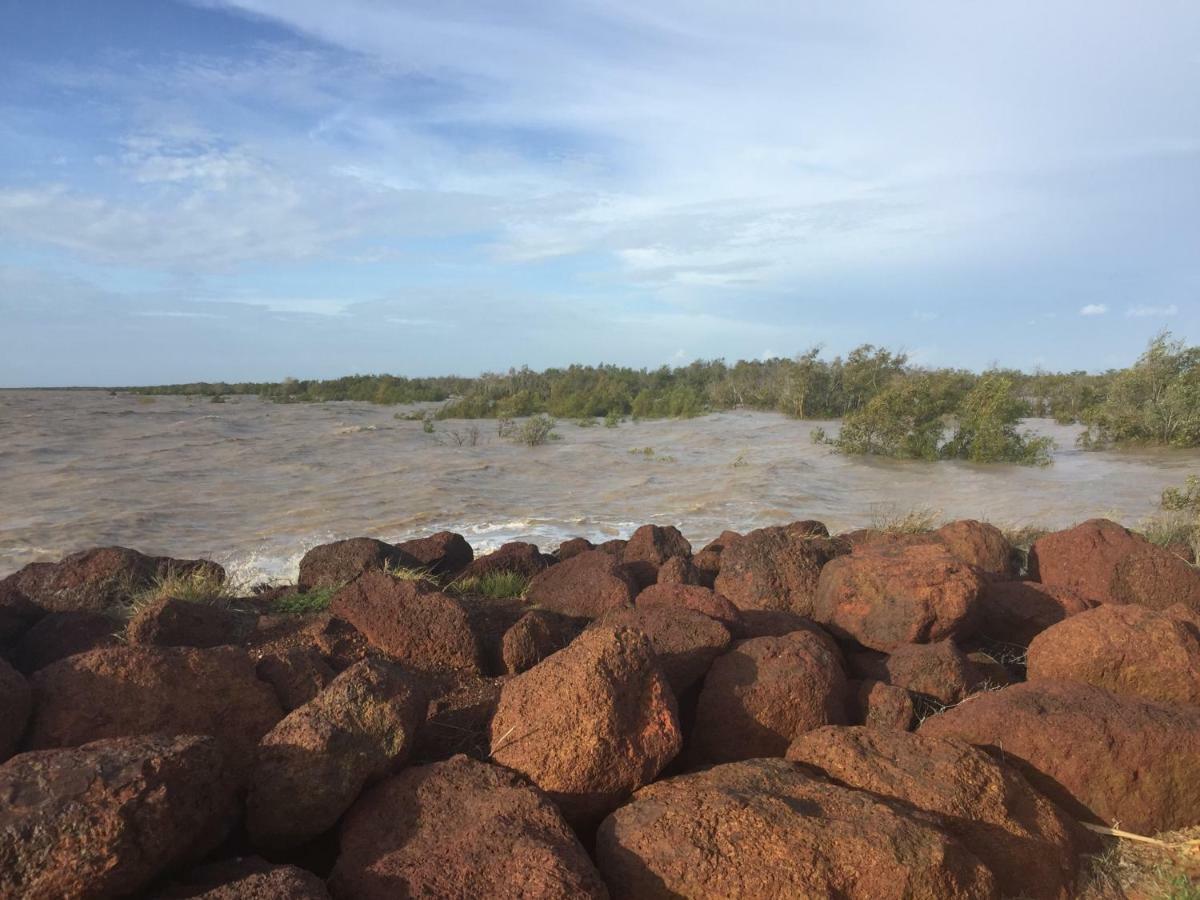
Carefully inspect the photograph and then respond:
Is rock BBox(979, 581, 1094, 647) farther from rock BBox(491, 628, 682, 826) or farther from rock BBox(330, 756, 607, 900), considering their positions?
rock BBox(330, 756, 607, 900)

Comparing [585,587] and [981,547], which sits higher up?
[981,547]

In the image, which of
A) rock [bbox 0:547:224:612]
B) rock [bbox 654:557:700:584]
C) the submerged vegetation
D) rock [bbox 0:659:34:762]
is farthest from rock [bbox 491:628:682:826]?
the submerged vegetation

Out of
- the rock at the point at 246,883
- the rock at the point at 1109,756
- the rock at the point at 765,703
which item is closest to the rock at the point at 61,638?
the rock at the point at 246,883

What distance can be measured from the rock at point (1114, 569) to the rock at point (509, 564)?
12.6ft

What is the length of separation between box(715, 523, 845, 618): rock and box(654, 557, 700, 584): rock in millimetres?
210

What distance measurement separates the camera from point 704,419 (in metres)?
35.6

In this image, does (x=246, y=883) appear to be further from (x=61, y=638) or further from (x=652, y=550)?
(x=652, y=550)

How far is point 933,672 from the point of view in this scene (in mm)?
4371

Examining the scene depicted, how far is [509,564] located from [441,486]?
9.52 m

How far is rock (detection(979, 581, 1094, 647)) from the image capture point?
5.43 meters

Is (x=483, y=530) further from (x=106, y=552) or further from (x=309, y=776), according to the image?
(x=309, y=776)

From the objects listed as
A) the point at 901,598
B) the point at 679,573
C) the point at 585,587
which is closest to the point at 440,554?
the point at 585,587

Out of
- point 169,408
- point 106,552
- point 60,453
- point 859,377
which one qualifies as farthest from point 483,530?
point 169,408

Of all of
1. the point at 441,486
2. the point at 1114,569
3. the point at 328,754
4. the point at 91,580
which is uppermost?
the point at 1114,569
